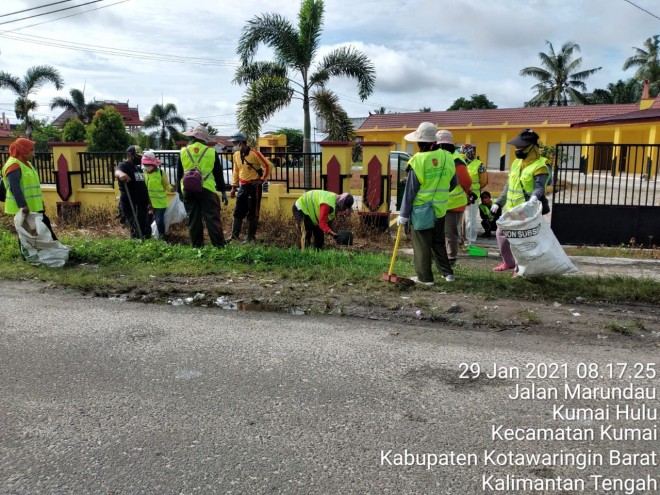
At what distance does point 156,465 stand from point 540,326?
3397mm

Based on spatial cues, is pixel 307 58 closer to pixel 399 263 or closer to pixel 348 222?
pixel 348 222

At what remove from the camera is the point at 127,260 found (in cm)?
746

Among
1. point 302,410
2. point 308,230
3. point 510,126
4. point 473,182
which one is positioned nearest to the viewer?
point 302,410

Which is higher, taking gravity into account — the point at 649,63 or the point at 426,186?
the point at 649,63

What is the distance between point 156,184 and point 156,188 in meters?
0.06

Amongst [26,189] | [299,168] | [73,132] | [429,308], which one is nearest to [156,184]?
[26,189]

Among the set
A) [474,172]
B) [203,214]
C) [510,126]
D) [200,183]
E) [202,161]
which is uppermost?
[510,126]

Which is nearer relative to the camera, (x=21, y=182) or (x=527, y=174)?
(x=527, y=174)

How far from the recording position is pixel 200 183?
7.75 metres

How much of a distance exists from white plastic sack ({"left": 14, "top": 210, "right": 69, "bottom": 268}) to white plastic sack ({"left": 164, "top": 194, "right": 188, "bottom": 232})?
2334mm

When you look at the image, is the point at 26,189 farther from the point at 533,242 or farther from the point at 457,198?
the point at 533,242

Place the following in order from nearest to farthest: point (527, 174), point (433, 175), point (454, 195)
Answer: point (433, 175) → point (527, 174) → point (454, 195)

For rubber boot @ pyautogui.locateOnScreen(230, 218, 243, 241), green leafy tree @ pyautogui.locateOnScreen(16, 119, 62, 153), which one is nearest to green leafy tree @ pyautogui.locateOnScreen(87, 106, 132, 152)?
green leafy tree @ pyautogui.locateOnScreen(16, 119, 62, 153)

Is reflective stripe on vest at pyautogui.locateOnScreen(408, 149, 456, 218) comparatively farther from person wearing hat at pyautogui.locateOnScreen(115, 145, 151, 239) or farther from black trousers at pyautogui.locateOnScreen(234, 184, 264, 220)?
person wearing hat at pyautogui.locateOnScreen(115, 145, 151, 239)
